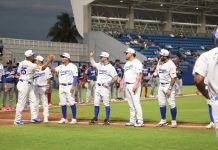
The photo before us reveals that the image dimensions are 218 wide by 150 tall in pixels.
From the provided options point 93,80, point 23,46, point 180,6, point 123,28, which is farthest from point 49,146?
point 180,6

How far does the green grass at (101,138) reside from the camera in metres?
9.42

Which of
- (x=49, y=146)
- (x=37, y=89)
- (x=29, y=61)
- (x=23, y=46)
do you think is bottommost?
(x=49, y=146)

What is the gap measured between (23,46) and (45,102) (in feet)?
95.5

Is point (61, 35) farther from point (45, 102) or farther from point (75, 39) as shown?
point (45, 102)

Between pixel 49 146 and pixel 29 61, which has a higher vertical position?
pixel 29 61

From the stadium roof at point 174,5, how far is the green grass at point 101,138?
1589 inches

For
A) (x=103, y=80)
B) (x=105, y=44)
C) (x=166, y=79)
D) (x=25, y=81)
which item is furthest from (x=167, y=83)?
(x=105, y=44)

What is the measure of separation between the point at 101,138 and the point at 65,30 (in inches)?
2377

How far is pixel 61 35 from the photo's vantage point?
70.6 metres

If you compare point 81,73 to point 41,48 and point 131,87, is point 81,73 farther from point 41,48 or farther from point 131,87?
point 41,48

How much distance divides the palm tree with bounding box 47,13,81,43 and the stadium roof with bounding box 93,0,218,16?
17004mm

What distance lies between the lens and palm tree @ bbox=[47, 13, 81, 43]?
69938mm

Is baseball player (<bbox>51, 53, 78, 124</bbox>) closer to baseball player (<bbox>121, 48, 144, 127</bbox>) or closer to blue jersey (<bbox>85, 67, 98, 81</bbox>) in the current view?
baseball player (<bbox>121, 48, 144, 127</bbox>)

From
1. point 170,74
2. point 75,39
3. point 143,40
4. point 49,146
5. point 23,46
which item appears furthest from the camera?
point 75,39
